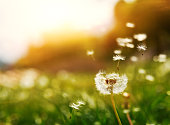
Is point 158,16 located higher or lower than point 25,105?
higher

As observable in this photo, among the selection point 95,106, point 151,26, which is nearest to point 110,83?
point 95,106

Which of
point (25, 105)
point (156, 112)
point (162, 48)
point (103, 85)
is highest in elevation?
point (162, 48)

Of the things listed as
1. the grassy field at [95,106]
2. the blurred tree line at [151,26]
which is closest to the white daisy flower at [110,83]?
the grassy field at [95,106]

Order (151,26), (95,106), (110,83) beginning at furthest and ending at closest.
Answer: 1. (151,26)
2. (95,106)
3. (110,83)

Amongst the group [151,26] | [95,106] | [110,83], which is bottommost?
[110,83]

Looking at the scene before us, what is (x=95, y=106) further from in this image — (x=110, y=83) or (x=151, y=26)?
(x=151, y=26)

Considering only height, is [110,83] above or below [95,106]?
below

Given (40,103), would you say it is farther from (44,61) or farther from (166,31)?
(44,61)

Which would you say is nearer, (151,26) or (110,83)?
(110,83)

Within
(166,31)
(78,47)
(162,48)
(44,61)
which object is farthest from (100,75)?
(44,61)

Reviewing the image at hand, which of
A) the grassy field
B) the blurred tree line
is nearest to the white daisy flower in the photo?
the grassy field

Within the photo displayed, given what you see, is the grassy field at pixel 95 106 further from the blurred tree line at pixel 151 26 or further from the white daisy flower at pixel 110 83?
the blurred tree line at pixel 151 26
